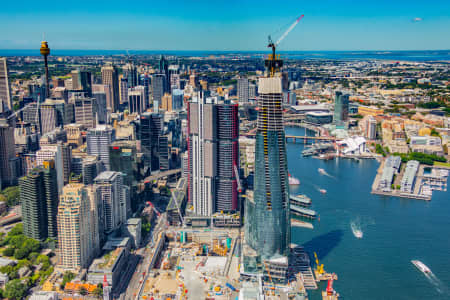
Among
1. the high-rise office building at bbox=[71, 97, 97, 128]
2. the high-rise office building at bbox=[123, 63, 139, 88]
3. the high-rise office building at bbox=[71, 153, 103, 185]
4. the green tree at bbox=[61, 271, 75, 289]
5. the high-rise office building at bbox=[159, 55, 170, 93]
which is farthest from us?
the high-rise office building at bbox=[123, 63, 139, 88]

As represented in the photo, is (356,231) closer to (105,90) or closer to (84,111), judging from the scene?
(84,111)

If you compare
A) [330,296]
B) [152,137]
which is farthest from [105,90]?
[330,296]

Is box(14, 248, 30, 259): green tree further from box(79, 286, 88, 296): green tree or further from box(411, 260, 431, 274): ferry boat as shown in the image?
box(411, 260, 431, 274): ferry boat

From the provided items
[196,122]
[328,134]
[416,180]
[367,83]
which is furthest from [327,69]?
[196,122]

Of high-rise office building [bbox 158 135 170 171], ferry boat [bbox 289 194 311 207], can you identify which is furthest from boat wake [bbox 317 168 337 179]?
high-rise office building [bbox 158 135 170 171]

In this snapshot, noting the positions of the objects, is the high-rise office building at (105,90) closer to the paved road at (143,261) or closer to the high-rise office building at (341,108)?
the high-rise office building at (341,108)

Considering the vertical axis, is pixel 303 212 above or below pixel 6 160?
below

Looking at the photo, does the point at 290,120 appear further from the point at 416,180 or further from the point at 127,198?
the point at 127,198
